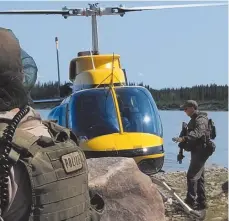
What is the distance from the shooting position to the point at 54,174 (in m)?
1.98

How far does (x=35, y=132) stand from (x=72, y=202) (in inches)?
11.4

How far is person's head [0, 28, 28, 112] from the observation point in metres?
1.97

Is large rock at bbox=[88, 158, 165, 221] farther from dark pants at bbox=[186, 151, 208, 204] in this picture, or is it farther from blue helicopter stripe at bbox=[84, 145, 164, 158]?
dark pants at bbox=[186, 151, 208, 204]

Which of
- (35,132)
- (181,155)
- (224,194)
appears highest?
(35,132)

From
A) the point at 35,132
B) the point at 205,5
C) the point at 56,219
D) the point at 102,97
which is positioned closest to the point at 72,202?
the point at 56,219

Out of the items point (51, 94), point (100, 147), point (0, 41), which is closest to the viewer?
point (0, 41)

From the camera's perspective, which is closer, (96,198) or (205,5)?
(96,198)

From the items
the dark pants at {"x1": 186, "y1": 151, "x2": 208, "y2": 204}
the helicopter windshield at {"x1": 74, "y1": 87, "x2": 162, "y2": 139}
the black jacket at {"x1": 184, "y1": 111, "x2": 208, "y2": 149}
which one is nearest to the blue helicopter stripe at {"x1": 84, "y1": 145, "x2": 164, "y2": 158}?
the helicopter windshield at {"x1": 74, "y1": 87, "x2": 162, "y2": 139}

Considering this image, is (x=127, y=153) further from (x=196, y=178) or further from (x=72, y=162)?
(x=72, y=162)

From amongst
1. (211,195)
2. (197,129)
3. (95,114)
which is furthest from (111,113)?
(211,195)

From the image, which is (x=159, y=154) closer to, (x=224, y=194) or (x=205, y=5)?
(x=224, y=194)

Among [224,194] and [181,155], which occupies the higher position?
[181,155]

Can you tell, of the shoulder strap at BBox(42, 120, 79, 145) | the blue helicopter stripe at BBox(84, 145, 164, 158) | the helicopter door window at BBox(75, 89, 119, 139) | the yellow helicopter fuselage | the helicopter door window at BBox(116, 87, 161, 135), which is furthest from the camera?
the helicopter door window at BBox(116, 87, 161, 135)

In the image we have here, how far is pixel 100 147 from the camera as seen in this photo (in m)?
7.65
